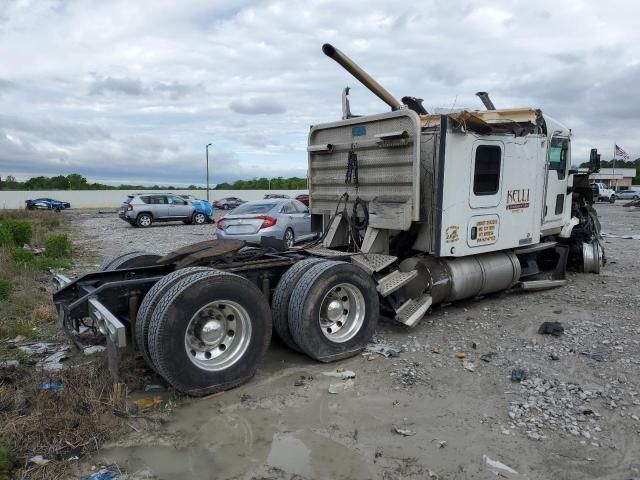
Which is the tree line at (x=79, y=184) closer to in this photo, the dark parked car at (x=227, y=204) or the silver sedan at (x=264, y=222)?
the dark parked car at (x=227, y=204)

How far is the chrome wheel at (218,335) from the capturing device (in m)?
4.70

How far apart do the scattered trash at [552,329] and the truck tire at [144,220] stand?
74.2ft

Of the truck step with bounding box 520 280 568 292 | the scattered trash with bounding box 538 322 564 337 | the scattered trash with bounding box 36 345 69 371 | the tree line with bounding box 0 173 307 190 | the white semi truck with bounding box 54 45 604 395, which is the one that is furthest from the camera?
the tree line with bounding box 0 173 307 190

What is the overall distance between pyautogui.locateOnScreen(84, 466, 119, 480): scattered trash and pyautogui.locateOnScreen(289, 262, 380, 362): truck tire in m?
2.19

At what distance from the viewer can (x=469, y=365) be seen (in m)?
5.47

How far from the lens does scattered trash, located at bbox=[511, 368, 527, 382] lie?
16.6 ft

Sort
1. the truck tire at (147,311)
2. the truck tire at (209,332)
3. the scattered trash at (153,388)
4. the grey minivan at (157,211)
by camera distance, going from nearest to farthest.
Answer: the truck tire at (209,332) → the truck tire at (147,311) → the scattered trash at (153,388) → the grey minivan at (157,211)

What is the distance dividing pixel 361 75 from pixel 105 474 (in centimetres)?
573

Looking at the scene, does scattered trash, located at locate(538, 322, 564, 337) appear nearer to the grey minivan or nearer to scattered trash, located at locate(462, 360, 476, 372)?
scattered trash, located at locate(462, 360, 476, 372)

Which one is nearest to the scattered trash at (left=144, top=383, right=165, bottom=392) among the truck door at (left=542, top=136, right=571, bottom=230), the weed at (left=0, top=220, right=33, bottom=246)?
the truck door at (left=542, top=136, right=571, bottom=230)

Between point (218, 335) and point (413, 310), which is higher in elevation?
point (218, 335)

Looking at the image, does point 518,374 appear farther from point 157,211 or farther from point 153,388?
point 157,211

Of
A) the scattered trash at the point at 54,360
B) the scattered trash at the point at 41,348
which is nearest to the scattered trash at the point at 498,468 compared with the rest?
the scattered trash at the point at 54,360

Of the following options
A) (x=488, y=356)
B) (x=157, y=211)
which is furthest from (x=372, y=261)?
(x=157, y=211)
